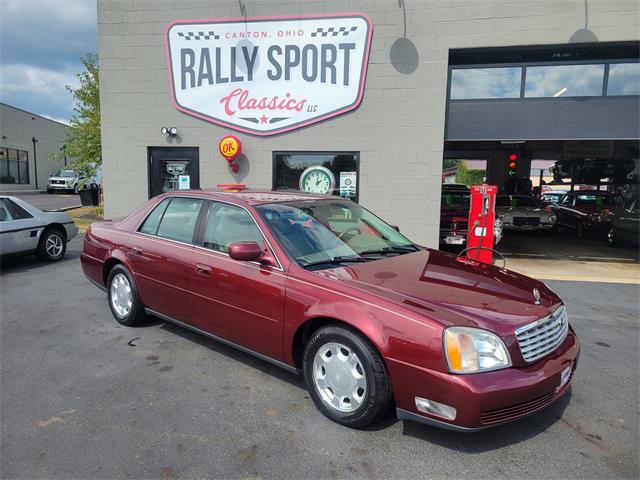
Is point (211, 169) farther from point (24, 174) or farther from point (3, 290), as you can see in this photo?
point (24, 174)

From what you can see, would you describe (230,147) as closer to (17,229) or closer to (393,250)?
(17,229)

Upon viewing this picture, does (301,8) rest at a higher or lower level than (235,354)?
higher

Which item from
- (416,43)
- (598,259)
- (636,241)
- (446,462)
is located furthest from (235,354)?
(636,241)

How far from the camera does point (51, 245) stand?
8273mm

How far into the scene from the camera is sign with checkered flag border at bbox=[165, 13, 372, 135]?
28.6ft

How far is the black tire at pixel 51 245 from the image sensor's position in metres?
8.06

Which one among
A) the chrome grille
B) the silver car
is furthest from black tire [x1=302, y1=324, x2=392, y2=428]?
the silver car

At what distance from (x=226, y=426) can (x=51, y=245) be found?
23.2 ft

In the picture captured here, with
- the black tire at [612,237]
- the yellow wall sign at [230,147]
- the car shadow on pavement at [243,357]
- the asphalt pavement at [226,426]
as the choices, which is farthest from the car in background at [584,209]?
the car shadow on pavement at [243,357]

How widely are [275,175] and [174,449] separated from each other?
→ 724 centimetres

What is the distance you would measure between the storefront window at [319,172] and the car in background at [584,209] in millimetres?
9042

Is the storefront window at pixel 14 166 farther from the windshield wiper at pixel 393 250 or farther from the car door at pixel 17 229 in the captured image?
the windshield wiper at pixel 393 250

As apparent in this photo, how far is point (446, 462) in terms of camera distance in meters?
2.57

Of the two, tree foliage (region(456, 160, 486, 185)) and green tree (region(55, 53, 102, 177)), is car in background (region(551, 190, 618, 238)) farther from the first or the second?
tree foliage (region(456, 160, 486, 185))
